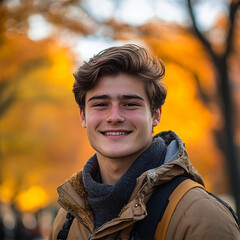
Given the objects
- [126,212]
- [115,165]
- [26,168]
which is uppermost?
[115,165]

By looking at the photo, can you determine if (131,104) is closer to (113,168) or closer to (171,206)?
(113,168)

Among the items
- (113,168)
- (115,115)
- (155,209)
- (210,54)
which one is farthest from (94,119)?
(210,54)

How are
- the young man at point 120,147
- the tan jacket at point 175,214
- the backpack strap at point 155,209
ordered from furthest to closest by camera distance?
the young man at point 120,147 < the backpack strap at point 155,209 < the tan jacket at point 175,214

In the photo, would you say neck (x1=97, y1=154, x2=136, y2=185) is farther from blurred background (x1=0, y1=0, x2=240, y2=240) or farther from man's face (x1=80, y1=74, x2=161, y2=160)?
blurred background (x1=0, y1=0, x2=240, y2=240)

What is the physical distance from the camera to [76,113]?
1812 cm

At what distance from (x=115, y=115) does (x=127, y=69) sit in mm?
291

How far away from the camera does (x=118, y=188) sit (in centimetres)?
249

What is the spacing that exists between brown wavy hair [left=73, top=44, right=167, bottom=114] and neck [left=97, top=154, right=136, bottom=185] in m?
0.38

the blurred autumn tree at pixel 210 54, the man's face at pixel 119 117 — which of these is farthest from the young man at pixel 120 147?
the blurred autumn tree at pixel 210 54

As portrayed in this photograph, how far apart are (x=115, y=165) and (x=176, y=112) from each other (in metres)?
11.3

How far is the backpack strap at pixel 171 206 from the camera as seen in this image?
217cm

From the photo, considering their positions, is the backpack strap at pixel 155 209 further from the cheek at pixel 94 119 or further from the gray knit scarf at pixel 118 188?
the cheek at pixel 94 119

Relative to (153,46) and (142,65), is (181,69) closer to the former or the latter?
(153,46)

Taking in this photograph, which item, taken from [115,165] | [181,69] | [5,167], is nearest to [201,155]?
[181,69]
